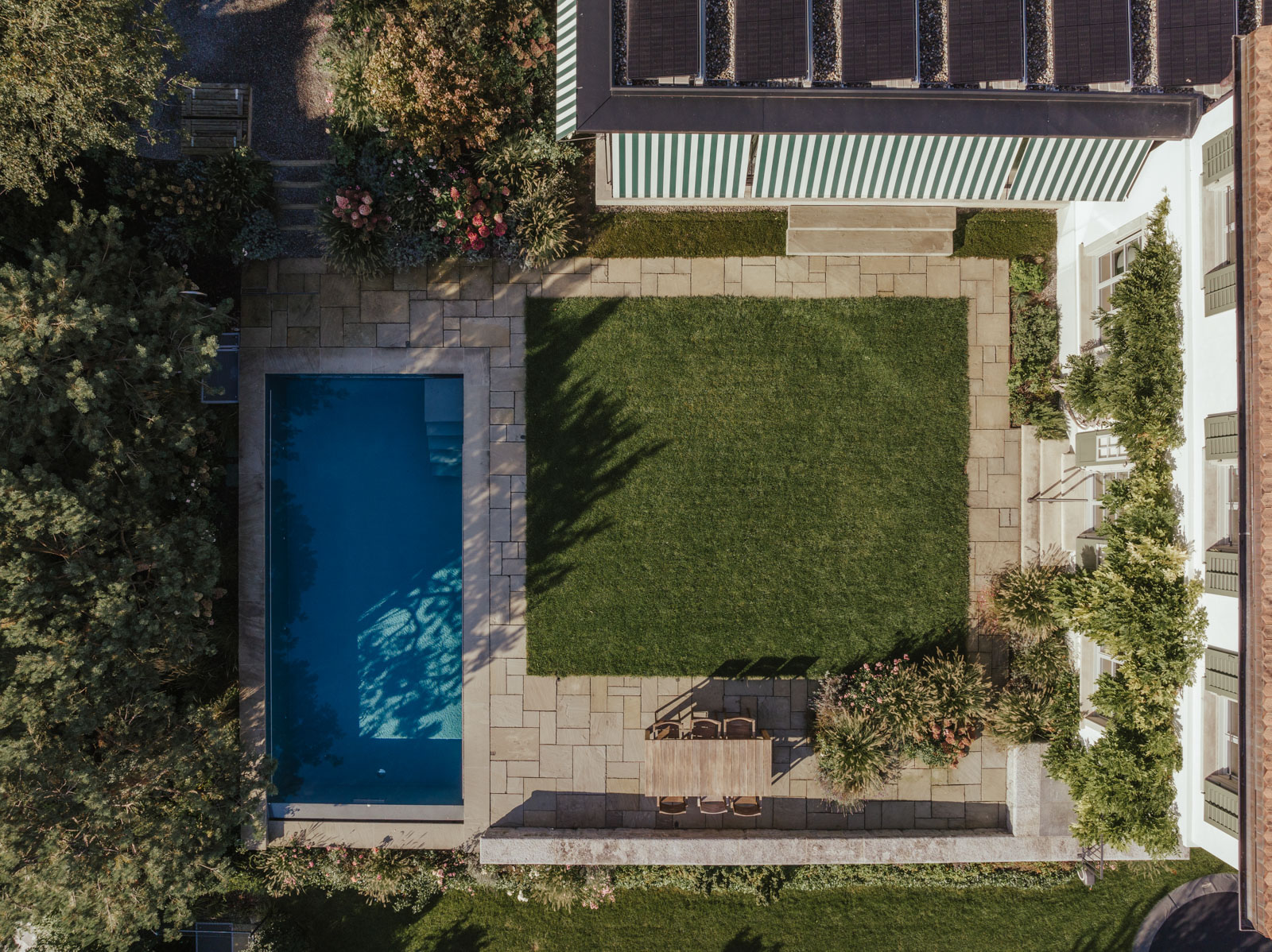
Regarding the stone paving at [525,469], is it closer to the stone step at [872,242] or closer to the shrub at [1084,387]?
the stone step at [872,242]

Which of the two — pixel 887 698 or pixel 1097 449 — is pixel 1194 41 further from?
pixel 887 698

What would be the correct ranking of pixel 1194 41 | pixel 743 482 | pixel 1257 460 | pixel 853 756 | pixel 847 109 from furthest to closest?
pixel 743 482, pixel 853 756, pixel 847 109, pixel 1194 41, pixel 1257 460

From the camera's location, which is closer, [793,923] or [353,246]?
[353,246]

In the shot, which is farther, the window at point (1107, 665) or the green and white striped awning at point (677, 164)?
the window at point (1107, 665)

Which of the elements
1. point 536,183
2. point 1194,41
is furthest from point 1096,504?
point 536,183

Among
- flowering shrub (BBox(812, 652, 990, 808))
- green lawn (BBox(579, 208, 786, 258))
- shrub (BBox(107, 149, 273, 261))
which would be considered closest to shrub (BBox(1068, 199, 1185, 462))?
flowering shrub (BBox(812, 652, 990, 808))

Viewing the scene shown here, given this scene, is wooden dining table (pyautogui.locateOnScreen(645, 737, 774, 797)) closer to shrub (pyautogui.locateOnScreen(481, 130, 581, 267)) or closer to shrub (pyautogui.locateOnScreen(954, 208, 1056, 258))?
shrub (pyautogui.locateOnScreen(481, 130, 581, 267))

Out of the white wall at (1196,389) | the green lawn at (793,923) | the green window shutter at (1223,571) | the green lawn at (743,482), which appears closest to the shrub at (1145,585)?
the white wall at (1196,389)
